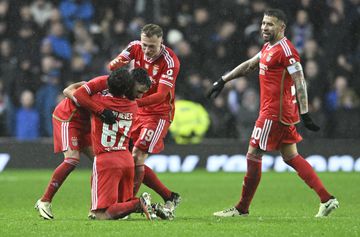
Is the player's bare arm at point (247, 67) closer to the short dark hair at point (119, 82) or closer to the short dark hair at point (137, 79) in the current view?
the short dark hair at point (137, 79)

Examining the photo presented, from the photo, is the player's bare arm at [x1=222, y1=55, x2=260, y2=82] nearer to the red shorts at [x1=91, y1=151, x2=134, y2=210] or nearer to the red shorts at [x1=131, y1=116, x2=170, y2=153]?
the red shorts at [x1=131, y1=116, x2=170, y2=153]

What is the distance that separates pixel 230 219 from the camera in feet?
33.7

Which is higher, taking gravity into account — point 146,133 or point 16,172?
point 146,133

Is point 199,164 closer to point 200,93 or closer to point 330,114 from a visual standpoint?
point 200,93

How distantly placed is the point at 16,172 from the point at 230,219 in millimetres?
8656

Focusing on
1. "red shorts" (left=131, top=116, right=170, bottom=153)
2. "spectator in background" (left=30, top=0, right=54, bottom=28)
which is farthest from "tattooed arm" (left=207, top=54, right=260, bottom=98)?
"spectator in background" (left=30, top=0, right=54, bottom=28)

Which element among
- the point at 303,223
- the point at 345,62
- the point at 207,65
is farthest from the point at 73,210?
the point at 345,62

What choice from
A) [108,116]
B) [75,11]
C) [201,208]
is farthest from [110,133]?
[75,11]

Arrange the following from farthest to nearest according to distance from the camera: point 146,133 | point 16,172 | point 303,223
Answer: point 16,172 < point 146,133 < point 303,223

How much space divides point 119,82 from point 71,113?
1225 millimetres

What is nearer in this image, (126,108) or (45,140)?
(126,108)

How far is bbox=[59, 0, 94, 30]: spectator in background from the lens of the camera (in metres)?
20.4

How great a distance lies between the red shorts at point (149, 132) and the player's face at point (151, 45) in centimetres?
76

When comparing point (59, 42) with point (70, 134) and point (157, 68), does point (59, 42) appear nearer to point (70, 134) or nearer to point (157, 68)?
point (157, 68)
